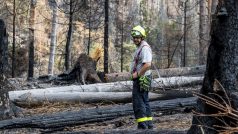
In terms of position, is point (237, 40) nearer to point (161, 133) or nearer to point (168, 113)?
point (161, 133)

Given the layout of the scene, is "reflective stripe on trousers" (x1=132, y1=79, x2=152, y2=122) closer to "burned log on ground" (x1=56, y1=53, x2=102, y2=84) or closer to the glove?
the glove

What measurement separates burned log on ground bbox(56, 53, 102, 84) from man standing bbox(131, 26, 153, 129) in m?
6.98

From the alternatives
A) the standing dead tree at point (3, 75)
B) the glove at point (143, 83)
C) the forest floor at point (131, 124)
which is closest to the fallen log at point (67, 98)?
the forest floor at point (131, 124)

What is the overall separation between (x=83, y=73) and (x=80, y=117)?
6.02 meters

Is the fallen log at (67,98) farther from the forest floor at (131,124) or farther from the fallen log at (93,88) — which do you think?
the forest floor at (131,124)

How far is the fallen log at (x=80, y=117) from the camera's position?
787 cm

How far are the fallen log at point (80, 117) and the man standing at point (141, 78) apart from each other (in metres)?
1.50

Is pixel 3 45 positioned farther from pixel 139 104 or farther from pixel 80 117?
pixel 139 104

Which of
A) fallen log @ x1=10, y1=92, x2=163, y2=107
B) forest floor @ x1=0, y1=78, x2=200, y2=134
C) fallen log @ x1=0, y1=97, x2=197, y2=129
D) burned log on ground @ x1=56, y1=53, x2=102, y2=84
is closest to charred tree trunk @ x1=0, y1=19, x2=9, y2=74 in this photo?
fallen log @ x1=0, y1=97, x2=197, y2=129

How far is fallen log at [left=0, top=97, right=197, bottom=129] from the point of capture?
25.8ft

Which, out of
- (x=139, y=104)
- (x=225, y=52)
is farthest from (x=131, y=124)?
(x=225, y=52)

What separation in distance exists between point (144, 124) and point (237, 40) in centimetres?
299

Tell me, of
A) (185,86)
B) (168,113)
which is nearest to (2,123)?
(168,113)

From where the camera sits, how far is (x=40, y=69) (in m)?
30.9
